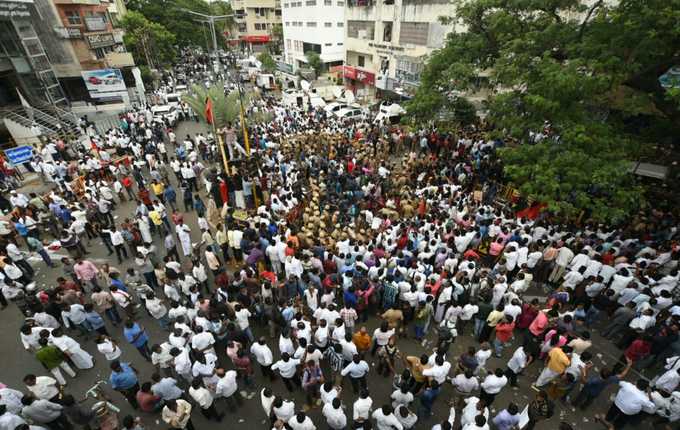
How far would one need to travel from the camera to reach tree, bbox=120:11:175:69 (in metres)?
32.9

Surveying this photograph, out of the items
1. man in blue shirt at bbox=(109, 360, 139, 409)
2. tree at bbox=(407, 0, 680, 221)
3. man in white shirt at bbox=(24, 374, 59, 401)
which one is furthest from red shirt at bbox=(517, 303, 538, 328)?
man in white shirt at bbox=(24, 374, 59, 401)

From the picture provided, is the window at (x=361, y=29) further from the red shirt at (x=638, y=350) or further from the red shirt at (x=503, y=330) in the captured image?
the red shirt at (x=638, y=350)

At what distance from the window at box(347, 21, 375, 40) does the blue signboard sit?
26.4 metres

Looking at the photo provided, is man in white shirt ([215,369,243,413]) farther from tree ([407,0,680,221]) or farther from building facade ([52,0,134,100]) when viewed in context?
building facade ([52,0,134,100])

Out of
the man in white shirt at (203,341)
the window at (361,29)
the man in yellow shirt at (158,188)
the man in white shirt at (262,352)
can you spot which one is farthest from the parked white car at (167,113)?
the man in white shirt at (262,352)

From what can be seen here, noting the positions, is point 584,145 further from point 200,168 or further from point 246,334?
point 200,168

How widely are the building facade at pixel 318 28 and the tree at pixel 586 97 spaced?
2840 cm

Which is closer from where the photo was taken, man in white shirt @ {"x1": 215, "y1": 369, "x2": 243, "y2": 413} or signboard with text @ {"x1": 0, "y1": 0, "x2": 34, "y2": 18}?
man in white shirt @ {"x1": 215, "y1": 369, "x2": 243, "y2": 413}

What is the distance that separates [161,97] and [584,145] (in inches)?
1217

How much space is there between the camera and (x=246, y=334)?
704 centimetres

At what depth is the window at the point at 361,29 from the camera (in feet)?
98.3

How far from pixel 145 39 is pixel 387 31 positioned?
24885mm

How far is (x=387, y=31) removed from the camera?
28078 mm

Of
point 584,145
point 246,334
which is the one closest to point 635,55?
point 584,145
